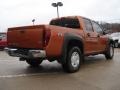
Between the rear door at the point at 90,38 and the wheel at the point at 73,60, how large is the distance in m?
0.85

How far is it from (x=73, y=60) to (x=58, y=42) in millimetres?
1207

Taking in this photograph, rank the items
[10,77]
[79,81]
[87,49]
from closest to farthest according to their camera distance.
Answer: [79,81], [10,77], [87,49]

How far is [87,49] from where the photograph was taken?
1071cm

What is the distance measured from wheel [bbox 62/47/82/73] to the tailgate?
1293mm

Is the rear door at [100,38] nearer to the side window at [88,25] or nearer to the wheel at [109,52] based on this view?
the side window at [88,25]

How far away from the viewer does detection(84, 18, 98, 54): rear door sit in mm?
10597

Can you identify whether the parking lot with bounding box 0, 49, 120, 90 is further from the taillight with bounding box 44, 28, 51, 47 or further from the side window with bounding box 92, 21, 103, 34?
the side window with bounding box 92, 21, 103, 34

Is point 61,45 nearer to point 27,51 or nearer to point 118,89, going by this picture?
point 27,51

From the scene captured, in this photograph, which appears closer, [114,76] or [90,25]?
[114,76]

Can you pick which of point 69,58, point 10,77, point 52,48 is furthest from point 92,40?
point 10,77

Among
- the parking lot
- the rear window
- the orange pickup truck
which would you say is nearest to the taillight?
the orange pickup truck

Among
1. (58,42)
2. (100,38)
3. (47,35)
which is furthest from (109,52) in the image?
(47,35)

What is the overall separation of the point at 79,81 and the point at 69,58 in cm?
140

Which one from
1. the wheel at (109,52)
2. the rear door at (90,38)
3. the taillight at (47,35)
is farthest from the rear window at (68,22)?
the wheel at (109,52)
